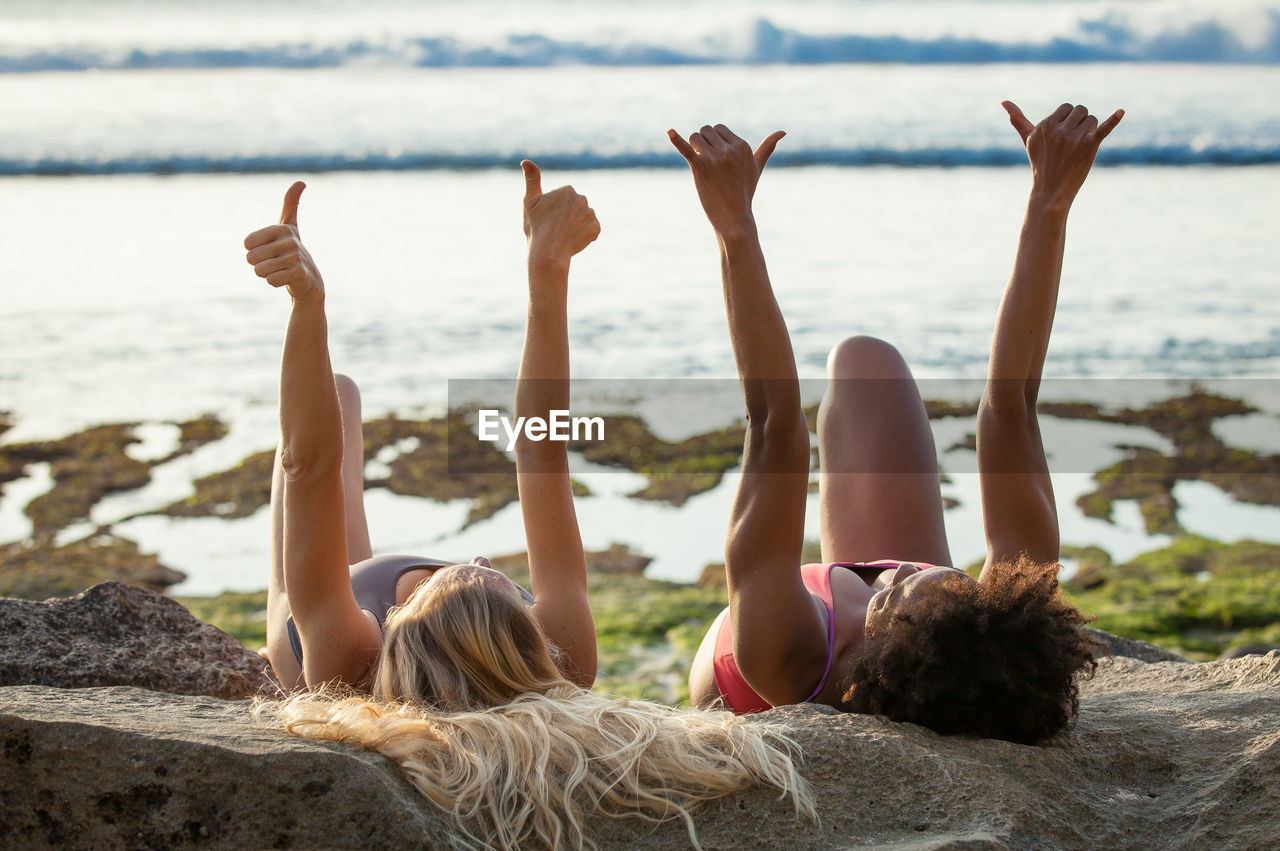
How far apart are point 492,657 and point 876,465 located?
153 centimetres

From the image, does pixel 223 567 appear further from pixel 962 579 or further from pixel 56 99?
pixel 56 99

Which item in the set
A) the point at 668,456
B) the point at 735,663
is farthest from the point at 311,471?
the point at 668,456

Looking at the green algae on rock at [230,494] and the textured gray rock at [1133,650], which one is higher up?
the textured gray rock at [1133,650]

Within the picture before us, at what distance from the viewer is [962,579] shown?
93.0 inches

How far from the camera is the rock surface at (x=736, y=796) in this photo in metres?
1.86

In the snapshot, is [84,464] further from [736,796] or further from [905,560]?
[736,796]

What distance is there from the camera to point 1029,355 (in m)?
2.79

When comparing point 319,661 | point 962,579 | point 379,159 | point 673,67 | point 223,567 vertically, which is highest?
point 673,67

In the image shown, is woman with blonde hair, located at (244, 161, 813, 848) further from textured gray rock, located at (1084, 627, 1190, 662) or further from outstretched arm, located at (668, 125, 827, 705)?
textured gray rock, located at (1084, 627, 1190, 662)

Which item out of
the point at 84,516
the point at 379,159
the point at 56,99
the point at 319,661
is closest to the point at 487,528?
the point at 84,516

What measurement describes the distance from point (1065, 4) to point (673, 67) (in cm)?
924

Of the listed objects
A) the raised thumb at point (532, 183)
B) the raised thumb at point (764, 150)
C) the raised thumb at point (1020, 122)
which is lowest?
the raised thumb at point (532, 183)

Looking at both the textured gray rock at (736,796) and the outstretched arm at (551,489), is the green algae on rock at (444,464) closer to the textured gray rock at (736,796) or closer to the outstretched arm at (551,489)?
the outstretched arm at (551,489)

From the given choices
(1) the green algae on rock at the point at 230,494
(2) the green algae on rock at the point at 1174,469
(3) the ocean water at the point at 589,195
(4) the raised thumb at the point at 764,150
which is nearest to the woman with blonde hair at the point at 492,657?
(4) the raised thumb at the point at 764,150
